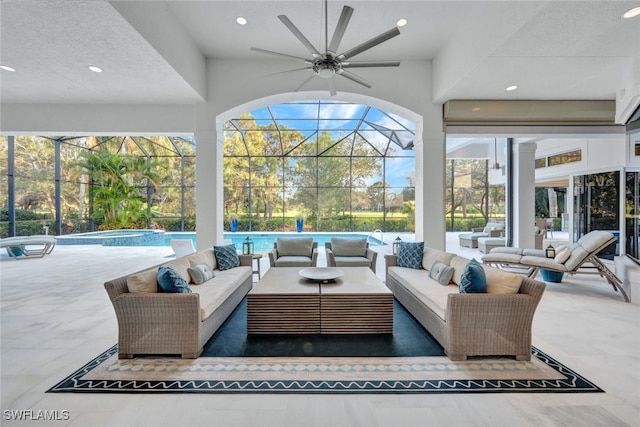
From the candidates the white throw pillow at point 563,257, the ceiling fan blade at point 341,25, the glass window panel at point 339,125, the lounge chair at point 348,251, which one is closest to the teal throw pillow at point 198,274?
the lounge chair at point 348,251

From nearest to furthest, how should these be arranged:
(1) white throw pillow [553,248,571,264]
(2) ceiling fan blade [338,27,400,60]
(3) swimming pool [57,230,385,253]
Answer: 1. (2) ceiling fan blade [338,27,400,60]
2. (1) white throw pillow [553,248,571,264]
3. (3) swimming pool [57,230,385,253]

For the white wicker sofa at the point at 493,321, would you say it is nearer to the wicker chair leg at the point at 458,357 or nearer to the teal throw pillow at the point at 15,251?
the wicker chair leg at the point at 458,357

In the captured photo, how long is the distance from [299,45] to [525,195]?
692 cm

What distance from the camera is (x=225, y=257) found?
448 cm

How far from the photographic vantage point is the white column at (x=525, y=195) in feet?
24.8

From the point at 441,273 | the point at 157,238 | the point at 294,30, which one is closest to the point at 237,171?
the point at 157,238

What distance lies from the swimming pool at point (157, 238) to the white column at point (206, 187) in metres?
4.47

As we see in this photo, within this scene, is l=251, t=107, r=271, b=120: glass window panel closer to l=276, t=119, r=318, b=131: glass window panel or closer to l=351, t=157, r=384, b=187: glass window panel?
l=276, t=119, r=318, b=131: glass window panel

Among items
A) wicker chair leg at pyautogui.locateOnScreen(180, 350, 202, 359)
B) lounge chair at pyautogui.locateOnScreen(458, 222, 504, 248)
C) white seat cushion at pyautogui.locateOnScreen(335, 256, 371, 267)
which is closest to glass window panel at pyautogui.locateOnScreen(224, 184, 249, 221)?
white seat cushion at pyautogui.locateOnScreen(335, 256, 371, 267)

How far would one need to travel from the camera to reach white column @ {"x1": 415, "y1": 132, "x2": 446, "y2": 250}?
5555 millimetres

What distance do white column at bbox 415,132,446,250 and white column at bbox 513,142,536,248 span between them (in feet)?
11.5

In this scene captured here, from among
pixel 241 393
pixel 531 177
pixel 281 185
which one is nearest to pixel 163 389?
pixel 241 393

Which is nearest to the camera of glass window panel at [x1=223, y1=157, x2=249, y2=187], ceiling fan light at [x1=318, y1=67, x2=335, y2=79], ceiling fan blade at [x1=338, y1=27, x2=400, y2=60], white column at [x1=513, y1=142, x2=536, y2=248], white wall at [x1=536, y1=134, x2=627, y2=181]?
ceiling fan blade at [x1=338, y1=27, x2=400, y2=60]

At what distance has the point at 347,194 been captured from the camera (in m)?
11.8
